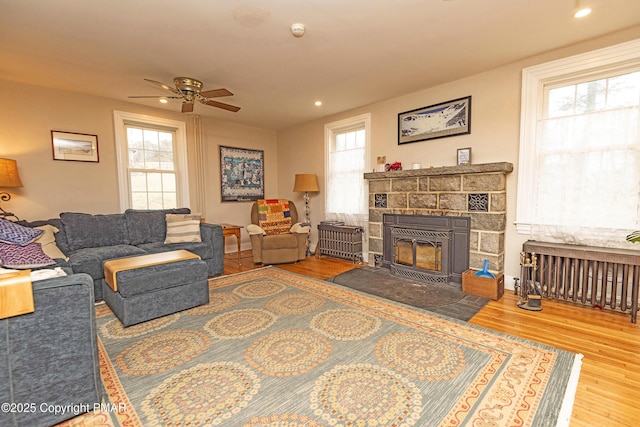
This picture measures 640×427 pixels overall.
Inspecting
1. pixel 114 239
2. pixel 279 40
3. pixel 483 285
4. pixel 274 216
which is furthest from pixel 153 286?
pixel 483 285

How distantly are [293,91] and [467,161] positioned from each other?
2.42 metres

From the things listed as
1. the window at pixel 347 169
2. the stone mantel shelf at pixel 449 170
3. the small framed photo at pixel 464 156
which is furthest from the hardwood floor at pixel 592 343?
the window at pixel 347 169

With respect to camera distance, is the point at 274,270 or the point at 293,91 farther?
the point at 274,270

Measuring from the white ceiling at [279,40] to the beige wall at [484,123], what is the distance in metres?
0.14

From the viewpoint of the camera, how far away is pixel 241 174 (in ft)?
18.5

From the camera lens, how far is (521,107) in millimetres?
3045

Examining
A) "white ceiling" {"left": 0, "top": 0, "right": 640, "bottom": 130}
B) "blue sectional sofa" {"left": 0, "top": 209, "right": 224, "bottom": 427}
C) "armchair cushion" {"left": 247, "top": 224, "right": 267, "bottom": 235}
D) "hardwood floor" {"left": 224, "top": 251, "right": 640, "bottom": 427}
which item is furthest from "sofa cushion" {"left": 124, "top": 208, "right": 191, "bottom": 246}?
"hardwood floor" {"left": 224, "top": 251, "right": 640, "bottom": 427}

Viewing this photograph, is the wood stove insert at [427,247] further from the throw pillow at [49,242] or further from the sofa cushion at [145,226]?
the throw pillow at [49,242]

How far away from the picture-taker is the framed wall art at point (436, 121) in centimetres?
348

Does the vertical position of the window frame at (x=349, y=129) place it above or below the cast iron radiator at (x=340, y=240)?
above

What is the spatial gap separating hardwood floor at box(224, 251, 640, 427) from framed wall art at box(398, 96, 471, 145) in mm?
2082

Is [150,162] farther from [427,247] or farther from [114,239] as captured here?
[427,247]

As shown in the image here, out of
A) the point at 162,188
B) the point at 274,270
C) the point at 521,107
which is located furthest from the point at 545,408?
the point at 162,188

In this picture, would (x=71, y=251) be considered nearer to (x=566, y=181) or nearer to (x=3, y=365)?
(x=3, y=365)
